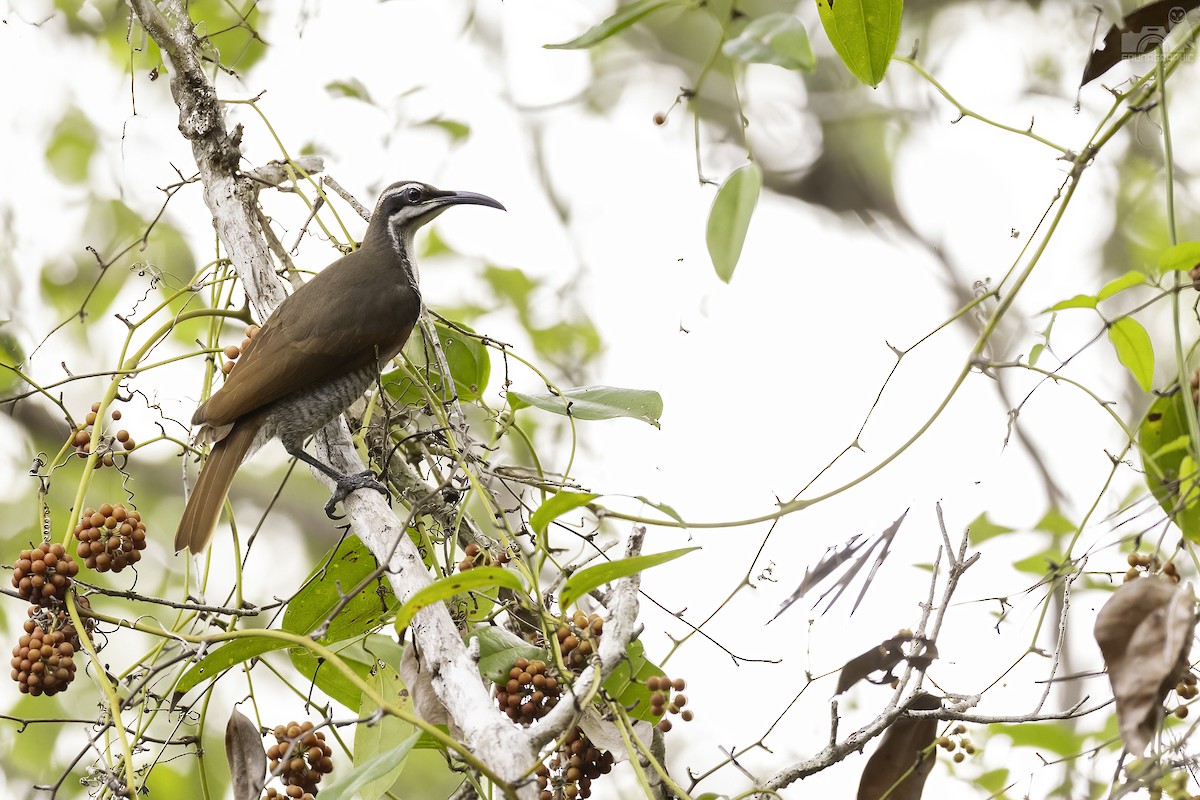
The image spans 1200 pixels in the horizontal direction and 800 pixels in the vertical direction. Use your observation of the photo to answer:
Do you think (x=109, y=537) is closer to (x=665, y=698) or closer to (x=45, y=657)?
(x=45, y=657)

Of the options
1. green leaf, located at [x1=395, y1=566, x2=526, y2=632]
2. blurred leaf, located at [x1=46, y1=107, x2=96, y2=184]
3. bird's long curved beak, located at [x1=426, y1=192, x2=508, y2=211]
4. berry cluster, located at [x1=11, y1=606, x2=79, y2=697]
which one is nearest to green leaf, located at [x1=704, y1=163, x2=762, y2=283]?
green leaf, located at [x1=395, y1=566, x2=526, y2=632]

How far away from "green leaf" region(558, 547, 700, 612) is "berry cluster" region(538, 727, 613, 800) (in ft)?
1.68

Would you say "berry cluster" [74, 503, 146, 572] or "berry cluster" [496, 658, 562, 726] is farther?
"berry cluster" [74, 503, 146, 572]

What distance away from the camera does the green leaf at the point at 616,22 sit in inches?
68.5

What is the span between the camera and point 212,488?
132 inches

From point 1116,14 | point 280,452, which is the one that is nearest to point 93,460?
point 280,452

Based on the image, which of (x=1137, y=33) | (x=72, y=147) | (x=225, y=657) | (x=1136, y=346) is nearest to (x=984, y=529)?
(x=1136, y=346)

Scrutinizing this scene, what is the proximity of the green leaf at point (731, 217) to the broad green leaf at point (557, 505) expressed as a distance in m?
0.41

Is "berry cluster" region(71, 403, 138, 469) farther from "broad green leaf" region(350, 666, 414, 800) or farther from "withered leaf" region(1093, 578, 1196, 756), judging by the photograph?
"withered leaf" region(1093, 578, 1196, 756)

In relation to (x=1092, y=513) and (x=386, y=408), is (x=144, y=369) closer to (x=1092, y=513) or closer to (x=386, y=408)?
(x=386, y=408)

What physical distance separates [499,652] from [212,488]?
4.45 feet

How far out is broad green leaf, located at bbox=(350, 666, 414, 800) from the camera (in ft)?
6.59

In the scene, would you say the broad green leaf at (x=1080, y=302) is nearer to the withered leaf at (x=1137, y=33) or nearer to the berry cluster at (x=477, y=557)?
the withered leaf at (x=1137, y=33)

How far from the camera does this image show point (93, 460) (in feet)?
8.37
